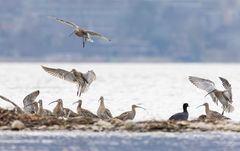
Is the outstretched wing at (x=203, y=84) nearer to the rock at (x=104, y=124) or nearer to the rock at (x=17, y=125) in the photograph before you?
the rock at (x=104, y=124)

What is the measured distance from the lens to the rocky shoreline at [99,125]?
97.6 ft

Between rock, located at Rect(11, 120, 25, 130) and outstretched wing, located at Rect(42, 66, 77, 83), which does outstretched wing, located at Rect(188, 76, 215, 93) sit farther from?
rock, located at Rect(11, 120, 25, 130)

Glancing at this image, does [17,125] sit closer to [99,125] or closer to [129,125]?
[99,125]

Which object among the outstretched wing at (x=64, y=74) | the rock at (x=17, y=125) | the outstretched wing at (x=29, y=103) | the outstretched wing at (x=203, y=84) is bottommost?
the rock at (x=17, y=125)

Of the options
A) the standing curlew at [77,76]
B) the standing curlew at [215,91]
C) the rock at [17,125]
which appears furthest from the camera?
the standing curlew at [77,76]

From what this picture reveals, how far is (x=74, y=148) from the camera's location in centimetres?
2619

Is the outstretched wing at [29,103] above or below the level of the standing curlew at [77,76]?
below

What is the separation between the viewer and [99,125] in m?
30.0

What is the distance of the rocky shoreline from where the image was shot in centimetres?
2975

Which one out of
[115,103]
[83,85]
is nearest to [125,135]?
[83,85]

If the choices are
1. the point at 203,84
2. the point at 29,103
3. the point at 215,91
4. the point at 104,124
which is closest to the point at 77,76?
the point at 29,103

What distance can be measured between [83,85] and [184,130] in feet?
12.1

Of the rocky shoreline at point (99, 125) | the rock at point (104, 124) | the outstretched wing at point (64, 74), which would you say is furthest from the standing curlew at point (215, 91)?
the rock at point (104, 124)

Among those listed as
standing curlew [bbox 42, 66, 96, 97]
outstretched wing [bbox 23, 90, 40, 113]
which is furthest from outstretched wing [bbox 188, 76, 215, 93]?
outstretched wing [bbox 23, 90, 40, 113]
